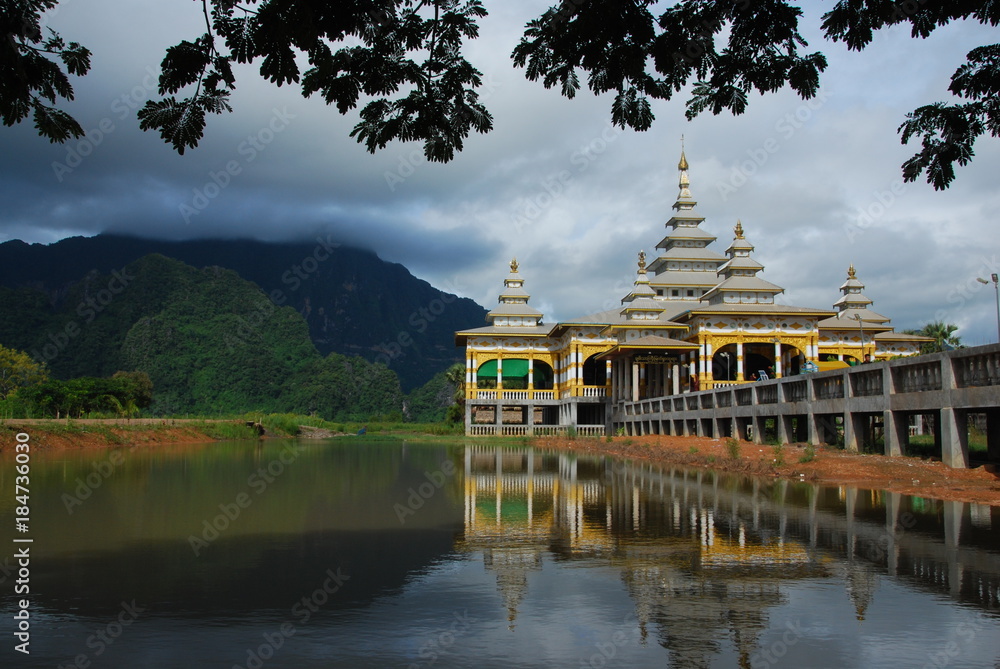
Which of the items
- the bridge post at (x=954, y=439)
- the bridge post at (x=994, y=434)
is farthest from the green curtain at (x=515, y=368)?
the bridge post at (x=954, y=439)

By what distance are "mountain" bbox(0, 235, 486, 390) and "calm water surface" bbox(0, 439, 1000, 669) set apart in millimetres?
133101

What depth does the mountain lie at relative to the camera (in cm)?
14138

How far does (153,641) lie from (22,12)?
3.68 meters

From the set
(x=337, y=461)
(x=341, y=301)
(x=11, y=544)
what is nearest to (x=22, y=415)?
(x=337, y=461)

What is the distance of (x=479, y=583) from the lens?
20.8 ft

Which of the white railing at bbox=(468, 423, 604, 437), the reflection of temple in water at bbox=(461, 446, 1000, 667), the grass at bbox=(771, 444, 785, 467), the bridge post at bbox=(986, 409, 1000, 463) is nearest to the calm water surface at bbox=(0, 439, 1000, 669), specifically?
the reflection of temple in water at bbox=(461, 446, 1000, 667)

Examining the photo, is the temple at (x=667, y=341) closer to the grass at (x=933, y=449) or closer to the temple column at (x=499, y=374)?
the temple column at (x=499, y=374)

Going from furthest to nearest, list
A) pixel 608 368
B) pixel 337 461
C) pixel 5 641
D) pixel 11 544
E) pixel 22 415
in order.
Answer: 1. pixel 608 368
2. pixel 22 415
3. pixel 337 461
4. pixel 11 544
5. pixel 5 641

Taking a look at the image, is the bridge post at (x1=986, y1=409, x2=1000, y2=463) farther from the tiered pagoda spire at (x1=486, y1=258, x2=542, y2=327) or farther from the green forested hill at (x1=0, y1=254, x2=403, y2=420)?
the green forested hill at (x1=0, y1=254, x2=403, y2=420)

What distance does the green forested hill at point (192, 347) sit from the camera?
81.5 metres

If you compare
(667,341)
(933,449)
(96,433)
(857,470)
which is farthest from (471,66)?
(667,341)

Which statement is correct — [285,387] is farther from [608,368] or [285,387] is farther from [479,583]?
[479,583]

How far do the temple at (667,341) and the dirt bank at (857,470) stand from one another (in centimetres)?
2048

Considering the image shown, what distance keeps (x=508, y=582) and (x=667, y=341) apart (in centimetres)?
3695
